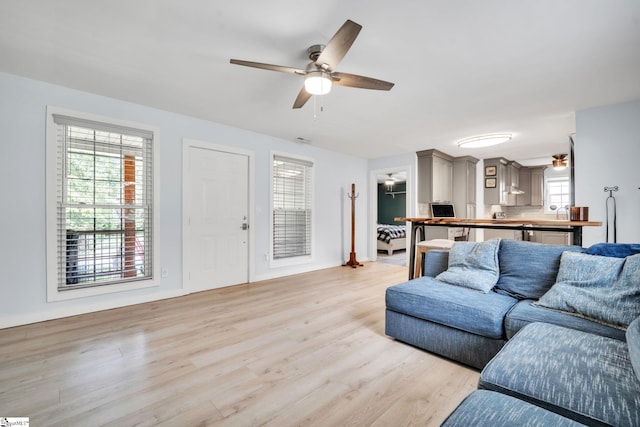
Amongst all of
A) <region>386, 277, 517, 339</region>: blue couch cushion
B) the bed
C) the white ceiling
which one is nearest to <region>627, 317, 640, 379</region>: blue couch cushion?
<region>386, 277, 517, 339</region>: blue couch cushion

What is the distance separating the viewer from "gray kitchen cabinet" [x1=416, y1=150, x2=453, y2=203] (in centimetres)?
574

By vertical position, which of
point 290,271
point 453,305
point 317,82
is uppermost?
point 317,82

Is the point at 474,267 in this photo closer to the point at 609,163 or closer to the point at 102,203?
the point at 609,163

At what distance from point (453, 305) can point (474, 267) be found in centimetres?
58

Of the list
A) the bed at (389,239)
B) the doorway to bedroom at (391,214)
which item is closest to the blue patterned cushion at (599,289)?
the doorway to bedroom at (391,214)

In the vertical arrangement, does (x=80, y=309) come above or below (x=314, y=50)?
below

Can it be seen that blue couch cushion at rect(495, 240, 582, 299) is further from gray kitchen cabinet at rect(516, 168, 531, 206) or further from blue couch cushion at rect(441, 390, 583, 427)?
gray kitchen cabinet at rect(516, 168, 531, 206)

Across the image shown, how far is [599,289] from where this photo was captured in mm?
1779

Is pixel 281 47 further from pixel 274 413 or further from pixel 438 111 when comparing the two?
pixel 274 413

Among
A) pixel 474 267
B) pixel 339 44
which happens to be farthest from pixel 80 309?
pixel 474 267

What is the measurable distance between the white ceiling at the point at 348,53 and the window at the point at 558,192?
15.0 ft

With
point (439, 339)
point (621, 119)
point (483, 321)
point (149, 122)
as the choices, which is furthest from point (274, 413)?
point (621, 119)

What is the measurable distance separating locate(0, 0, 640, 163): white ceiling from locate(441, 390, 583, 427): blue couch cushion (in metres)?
2.15

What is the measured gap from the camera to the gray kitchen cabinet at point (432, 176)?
5.74m
